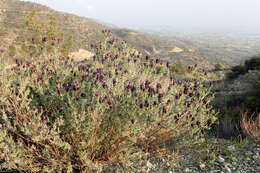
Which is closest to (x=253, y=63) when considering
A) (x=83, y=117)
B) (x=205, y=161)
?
(x=205, y=161)

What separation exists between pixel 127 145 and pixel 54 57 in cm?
175

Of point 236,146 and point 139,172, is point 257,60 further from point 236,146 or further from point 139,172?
point 139,172

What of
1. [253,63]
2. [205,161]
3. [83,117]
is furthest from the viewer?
[253,63]

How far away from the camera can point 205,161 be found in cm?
323

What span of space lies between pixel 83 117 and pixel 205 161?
1832 millimetres

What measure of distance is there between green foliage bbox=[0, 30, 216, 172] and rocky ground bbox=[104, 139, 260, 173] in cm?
20

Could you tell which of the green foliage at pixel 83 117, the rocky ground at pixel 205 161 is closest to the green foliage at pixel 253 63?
Result: the rocky ground at pixel 205 161

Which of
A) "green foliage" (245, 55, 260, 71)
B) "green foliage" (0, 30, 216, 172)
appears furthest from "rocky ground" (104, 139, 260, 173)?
"green foliage" (245, 55, 260, 71)

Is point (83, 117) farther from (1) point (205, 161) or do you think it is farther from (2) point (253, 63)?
(2) point (253, 63)

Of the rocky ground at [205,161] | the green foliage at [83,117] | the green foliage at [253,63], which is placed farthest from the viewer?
the green foliage at [253,63]

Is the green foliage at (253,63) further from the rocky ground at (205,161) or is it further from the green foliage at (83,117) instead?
the green foliage at (83,117)

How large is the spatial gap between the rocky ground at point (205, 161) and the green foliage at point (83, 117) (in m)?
0.20

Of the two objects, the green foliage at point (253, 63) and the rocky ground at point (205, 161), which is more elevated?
the green foliage at point (253, 63)

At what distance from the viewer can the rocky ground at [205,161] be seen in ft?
9.88
